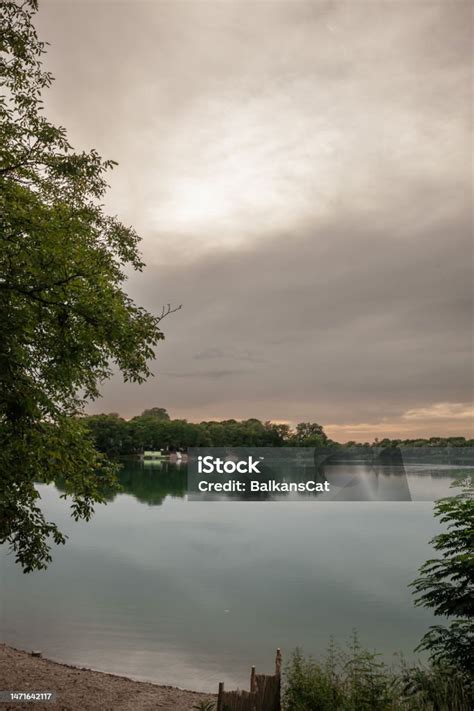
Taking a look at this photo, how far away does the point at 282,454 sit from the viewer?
188250 millimetres

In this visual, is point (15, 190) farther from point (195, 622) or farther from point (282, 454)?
point (282, 454)

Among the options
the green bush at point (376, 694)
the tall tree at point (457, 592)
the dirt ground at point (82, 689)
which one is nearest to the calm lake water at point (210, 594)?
the dirt ground at point (82, 689)

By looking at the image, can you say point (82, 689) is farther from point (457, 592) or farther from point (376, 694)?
point (457, 592)

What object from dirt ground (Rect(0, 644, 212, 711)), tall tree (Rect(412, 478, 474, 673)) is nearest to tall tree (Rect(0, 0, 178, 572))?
dirt ground (Rect(0, 644, 212, 711))

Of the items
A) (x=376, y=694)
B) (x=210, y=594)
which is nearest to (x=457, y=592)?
(x=376, y=694)

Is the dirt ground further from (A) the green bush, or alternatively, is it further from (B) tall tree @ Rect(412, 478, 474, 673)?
(B) tall tree @ Rect(412, 478, 474, 673)

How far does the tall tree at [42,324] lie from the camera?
9.93 metres

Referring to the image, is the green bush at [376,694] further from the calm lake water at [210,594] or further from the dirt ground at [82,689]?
the calm lake water at [210,594]

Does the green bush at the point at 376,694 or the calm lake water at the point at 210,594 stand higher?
the calm lake water at the point at 210,594

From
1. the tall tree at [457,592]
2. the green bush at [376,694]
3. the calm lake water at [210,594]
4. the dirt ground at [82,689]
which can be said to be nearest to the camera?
the green bush at [376,694]

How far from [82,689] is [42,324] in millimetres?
10476

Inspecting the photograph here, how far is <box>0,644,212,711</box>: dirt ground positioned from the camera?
13664mm

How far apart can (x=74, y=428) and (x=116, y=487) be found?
6.16 feet

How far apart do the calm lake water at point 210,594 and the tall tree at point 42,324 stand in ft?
30.2
